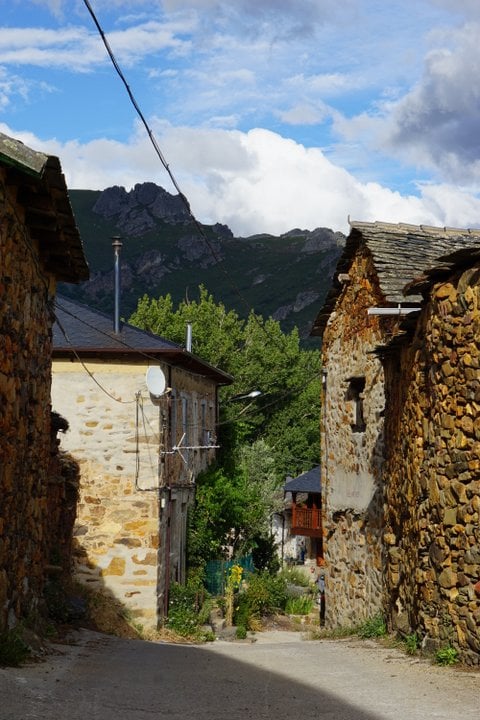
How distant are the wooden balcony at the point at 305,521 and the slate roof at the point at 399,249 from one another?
22.3 meters

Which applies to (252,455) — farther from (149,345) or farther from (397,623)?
(397,623)

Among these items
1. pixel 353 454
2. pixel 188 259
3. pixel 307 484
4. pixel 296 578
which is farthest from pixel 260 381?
pixel 188 259

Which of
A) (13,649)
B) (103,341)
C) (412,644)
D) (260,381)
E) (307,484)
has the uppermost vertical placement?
(260,381)

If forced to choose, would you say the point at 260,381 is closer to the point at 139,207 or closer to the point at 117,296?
the point at 117,296

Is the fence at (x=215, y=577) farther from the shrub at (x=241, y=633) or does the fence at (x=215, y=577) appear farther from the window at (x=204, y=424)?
the window at (x=204, y=424)

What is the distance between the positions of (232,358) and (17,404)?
38235 millimetres

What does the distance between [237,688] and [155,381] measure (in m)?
10.8

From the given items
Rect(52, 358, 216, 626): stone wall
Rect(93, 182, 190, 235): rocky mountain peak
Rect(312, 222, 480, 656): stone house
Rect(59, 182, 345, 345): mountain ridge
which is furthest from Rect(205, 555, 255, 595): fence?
Rect(93, 182, 190, 235): rocky mountain peak

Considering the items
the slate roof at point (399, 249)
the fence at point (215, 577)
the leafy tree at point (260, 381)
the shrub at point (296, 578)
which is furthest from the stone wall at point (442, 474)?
the leafy tree at point (260, 381)

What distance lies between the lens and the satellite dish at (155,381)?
59.3ft

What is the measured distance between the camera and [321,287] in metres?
118

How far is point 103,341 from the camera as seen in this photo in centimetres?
1866

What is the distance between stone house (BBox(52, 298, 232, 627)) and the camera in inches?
725

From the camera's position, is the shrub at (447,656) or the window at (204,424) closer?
the shrub at (447,656)
